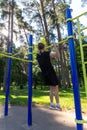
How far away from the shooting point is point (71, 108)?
7.70 meters

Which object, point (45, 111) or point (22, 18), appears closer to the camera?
point (45, 111)

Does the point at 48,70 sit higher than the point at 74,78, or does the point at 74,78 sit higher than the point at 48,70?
the point at 48,70

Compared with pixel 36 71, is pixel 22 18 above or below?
above

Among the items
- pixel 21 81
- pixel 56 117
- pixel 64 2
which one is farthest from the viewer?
pixel 21 81

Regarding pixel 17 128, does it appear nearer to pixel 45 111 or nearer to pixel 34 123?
pixel 34 123

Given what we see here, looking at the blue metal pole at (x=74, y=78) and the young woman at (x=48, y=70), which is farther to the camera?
the young woman at (x=48, y=70)

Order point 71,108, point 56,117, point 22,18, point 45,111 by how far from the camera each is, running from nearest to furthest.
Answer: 1. point 56,117
2. point 45,111
3. point 71,108
4. point 22,18

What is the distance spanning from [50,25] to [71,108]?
68.3ft

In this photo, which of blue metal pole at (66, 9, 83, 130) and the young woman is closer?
blue metal pole at (66, 9, 83, 130)

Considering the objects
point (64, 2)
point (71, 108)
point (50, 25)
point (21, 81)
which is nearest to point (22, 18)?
point (50, 25)

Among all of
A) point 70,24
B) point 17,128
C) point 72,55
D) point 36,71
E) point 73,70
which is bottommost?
point 17,128

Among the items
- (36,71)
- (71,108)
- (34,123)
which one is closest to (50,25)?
(36,71)

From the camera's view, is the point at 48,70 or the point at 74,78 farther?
the point at 48,70

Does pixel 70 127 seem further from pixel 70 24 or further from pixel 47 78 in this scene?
pixel 70 24
